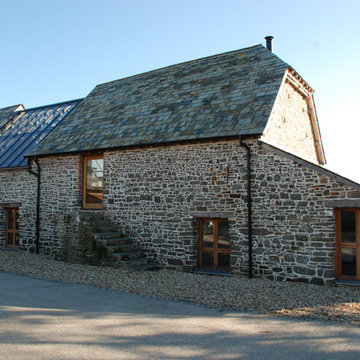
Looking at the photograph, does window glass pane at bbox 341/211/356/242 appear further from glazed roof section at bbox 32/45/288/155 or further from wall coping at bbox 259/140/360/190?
glazed roof section at bbox 32/45/288/155

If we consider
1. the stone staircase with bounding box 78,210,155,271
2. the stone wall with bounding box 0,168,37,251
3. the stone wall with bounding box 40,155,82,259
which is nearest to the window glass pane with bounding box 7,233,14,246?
the stone wall with bounding box 0,168,37,251

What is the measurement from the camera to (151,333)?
5.91 m

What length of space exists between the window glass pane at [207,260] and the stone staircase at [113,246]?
162cm

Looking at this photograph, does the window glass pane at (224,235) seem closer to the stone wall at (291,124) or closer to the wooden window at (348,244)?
the stone wall at (291,124)

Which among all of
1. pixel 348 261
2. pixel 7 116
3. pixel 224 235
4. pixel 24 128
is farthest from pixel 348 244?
pixel 7 116

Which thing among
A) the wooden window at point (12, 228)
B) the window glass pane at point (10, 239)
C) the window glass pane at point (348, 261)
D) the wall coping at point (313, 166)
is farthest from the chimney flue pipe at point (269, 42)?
the window glass pane at point (10, 239)

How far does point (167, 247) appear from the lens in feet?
39.8

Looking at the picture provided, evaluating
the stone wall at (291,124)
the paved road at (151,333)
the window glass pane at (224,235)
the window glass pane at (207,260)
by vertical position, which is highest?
the stone wall at (291,124)

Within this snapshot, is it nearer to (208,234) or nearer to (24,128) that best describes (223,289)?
(208,234)

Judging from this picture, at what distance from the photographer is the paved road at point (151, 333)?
5.11m

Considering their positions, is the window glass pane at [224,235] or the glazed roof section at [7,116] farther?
the glazed roof section at [7,116]

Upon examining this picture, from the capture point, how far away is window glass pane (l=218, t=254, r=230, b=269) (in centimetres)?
1154

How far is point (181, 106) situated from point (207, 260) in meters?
5.35

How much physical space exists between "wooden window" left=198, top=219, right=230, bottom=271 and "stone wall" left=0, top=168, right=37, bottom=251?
7110 millimetres
